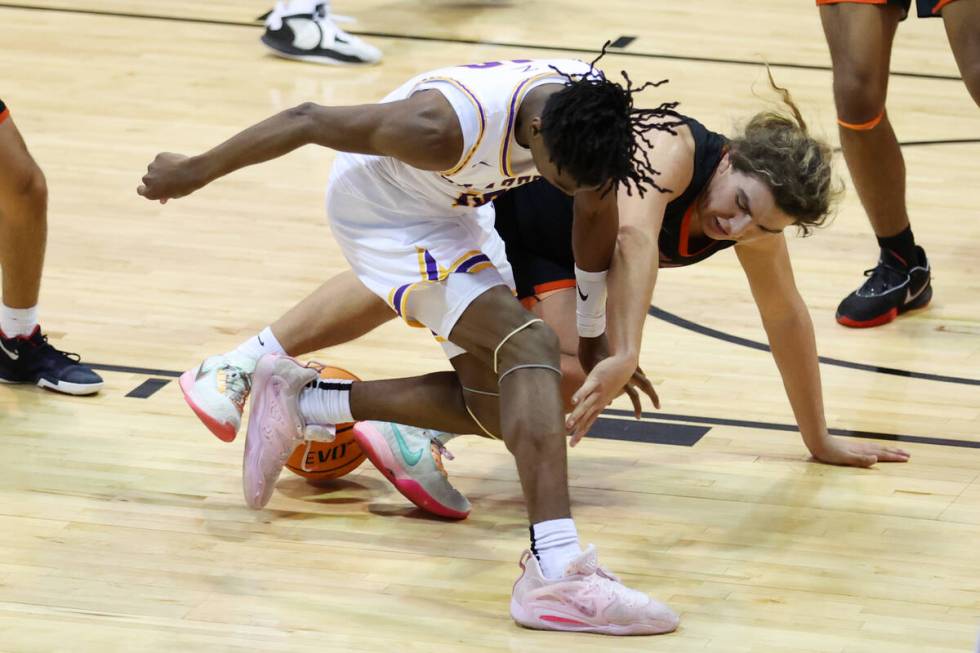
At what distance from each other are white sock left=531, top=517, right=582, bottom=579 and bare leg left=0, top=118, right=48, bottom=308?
177 cm

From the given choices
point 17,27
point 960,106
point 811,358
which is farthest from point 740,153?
point 17,27

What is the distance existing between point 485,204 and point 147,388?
1.26m

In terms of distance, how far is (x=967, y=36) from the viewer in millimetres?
4246

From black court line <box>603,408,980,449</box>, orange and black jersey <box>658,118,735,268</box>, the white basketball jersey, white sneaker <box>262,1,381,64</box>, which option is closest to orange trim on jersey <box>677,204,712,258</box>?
orange and black jersey <box>658,118,735,268</box>

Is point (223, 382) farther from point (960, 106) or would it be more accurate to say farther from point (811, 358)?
point (960, 106)

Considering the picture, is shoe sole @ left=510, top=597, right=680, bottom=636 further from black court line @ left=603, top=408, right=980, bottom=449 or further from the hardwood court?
black court line @ left=603, top=408, right=980, bottom=449

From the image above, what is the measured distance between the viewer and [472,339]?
3.11 meters

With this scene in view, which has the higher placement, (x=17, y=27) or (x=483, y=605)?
(x=483, y=605)

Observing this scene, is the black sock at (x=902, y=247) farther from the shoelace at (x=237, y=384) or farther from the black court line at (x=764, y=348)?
the shoelace at (x=237, y=384)

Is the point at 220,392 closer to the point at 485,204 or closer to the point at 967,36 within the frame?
the point at 485,204

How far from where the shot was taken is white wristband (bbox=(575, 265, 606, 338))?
10.3 ft

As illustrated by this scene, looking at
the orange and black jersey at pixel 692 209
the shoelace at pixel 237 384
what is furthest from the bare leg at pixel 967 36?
the shoelace at pixel 237 384

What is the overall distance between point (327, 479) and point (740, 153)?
120 centimetres

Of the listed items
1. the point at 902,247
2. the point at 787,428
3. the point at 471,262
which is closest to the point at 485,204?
the point at 471,262
